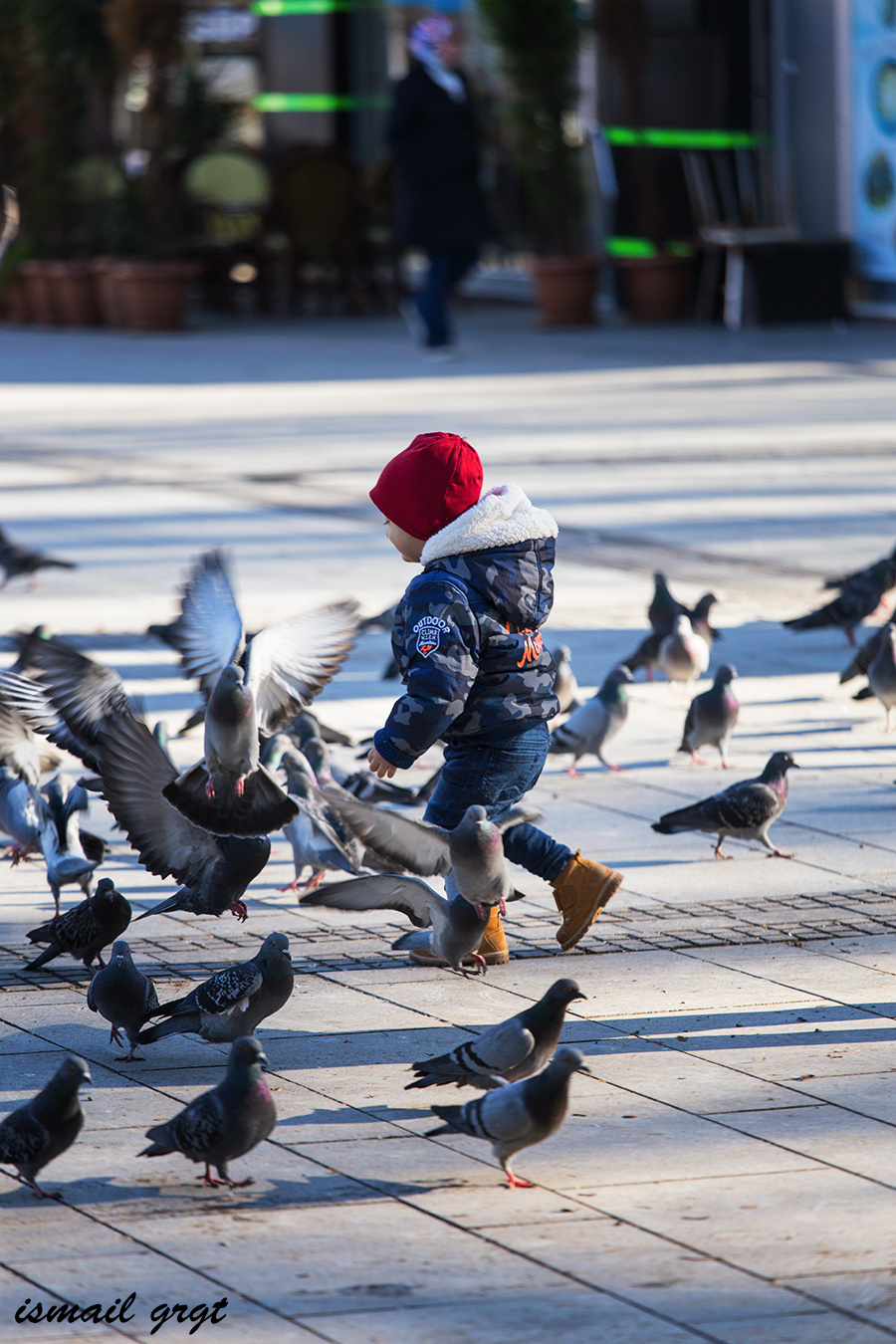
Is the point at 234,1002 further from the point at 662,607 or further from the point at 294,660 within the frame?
Answer: the point at 662,607

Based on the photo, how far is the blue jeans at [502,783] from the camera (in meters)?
5.15

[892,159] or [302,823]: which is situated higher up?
[892,159]

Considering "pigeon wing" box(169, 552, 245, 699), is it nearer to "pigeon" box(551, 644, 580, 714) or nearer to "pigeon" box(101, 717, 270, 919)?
"pigeon" box(101, 717, 270, 919)

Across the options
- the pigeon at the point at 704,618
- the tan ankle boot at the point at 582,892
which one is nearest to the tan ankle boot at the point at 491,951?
the tan ankle boot at the point at 582,892

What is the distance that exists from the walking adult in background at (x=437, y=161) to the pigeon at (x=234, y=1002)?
14.1 metres

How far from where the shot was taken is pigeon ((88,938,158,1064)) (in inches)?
172

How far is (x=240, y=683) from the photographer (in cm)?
495

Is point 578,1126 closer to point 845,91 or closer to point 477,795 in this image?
point 477,795

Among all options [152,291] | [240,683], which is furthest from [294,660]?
[152,291]

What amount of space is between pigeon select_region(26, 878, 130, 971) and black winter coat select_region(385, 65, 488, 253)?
13.6 meters

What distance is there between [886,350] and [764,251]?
2.28 m

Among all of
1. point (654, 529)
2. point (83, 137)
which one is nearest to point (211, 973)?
point (654, 529)

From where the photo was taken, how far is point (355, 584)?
32.2 ft

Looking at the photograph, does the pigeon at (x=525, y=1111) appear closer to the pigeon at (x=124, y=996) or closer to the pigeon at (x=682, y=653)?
the pigeon at (x=124, y=996)
